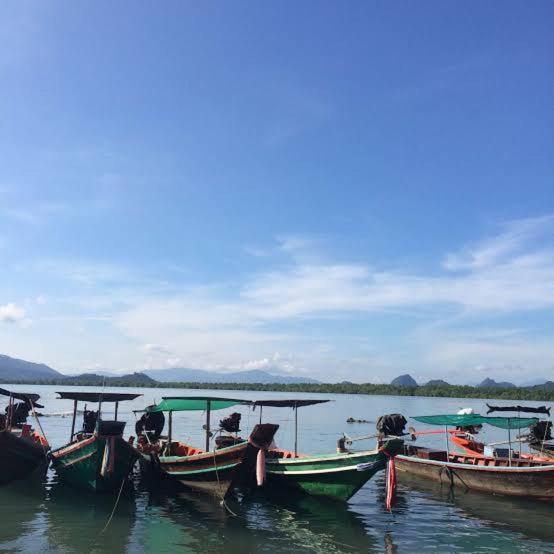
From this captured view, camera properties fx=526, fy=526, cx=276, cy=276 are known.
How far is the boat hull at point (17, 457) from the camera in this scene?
792 inches

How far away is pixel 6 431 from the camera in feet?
65.5

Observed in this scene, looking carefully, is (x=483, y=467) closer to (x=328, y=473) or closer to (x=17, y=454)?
(x=328, y=473)

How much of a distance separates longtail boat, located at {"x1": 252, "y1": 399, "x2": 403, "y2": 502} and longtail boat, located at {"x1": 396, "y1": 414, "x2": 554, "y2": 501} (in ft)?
17.9

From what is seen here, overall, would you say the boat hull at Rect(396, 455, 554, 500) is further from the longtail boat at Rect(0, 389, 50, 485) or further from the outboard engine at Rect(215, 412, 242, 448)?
the longtail boat at Rect(0, 389, 50, 485)

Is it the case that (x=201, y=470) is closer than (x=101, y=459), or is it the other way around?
(x=101, y=459)

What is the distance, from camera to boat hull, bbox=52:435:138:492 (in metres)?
18.0

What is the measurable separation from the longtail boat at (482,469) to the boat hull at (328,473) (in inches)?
214

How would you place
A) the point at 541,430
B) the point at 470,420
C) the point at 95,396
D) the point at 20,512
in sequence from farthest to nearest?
the point at 541,430, the point at 470,420, the point at 95,396, the point at 20,512

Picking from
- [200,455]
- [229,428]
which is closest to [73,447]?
[200,455]

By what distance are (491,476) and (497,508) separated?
1632 mm

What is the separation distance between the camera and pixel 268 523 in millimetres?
16031

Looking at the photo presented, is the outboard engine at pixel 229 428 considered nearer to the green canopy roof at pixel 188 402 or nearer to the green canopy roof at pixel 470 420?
the green canopy roof at pixel 188 402

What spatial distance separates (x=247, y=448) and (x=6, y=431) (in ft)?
32.1

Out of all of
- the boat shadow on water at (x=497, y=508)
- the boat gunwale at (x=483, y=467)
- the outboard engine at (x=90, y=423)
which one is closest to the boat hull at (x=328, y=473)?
the boat shadow on water at (x=497, y=508)
